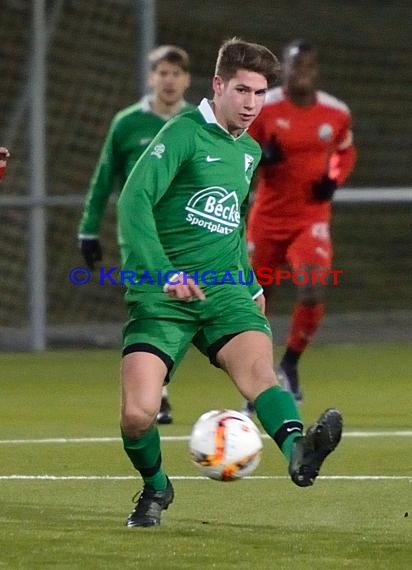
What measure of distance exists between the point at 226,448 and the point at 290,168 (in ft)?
16.7

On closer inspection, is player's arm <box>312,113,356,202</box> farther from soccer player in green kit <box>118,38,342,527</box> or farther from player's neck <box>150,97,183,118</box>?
soccer player in green kit <box>118,38,342,527</box>

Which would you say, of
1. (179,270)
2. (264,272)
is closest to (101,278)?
(264,272)

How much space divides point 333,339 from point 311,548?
10877 mm

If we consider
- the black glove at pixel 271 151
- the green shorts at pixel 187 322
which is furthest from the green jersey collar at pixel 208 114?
the black glove at pixel 271 151

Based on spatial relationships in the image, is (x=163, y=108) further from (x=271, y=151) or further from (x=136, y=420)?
(x=136, y=420)

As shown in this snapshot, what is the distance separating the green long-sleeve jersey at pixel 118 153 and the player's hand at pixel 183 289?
3.73 meters

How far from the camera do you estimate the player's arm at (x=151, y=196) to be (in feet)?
22.0

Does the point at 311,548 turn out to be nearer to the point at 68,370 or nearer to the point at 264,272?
the point at 264,272

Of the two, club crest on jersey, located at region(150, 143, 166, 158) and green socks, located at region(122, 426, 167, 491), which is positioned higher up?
club crest on jersey, located at region(150, 143, 166, 158)

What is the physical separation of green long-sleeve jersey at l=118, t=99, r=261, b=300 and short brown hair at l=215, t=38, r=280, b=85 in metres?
0.20

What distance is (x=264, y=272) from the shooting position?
11.4 m

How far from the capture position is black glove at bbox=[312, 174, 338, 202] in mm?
11484

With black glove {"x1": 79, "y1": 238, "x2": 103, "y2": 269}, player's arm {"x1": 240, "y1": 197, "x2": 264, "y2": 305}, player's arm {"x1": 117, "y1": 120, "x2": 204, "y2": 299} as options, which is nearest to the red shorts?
black glove {"x1": 79, "y1": 238, "x2": 103, "y2": 269}

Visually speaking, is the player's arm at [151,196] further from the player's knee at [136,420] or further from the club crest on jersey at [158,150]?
the player's knee at [136,420]
